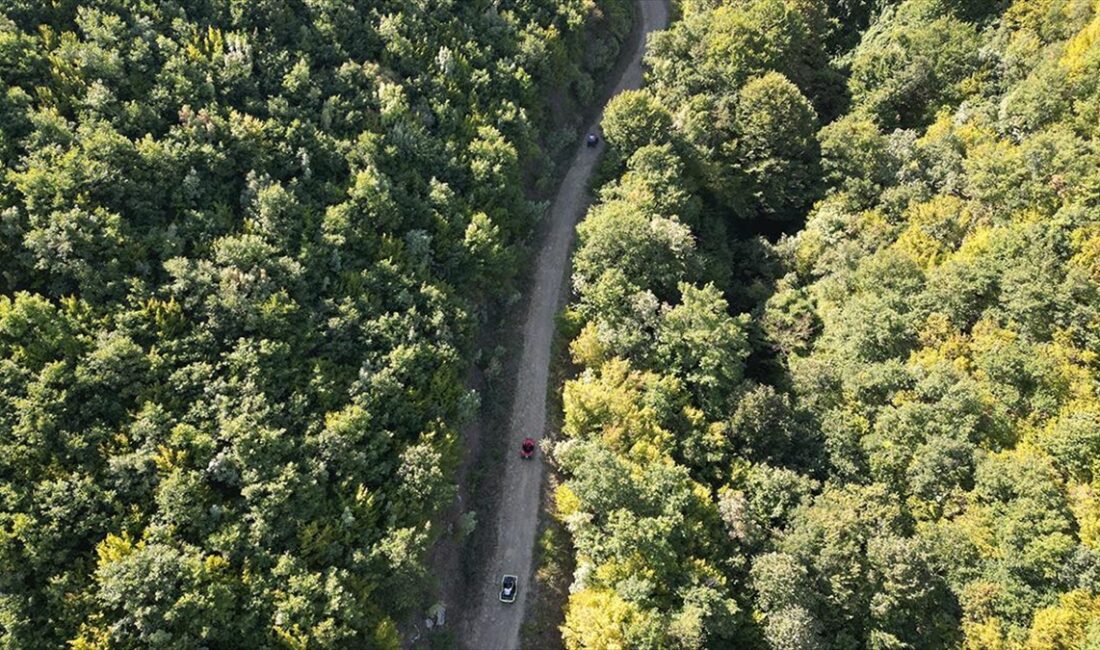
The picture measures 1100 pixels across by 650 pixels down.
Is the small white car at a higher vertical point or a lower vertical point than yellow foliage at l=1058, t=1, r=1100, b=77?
lower

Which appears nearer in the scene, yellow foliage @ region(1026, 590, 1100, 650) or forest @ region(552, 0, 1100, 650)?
yellow foliage @ region(1026, 590, 1100, 650)

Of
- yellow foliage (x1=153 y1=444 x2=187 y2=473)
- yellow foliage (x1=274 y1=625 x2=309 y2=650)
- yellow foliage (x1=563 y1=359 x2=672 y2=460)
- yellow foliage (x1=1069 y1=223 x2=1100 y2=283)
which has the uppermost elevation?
yellow foliage (x1=1069 y1=223 x2=1100 y2=283)

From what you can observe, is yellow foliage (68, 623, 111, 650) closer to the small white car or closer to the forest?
the small white car

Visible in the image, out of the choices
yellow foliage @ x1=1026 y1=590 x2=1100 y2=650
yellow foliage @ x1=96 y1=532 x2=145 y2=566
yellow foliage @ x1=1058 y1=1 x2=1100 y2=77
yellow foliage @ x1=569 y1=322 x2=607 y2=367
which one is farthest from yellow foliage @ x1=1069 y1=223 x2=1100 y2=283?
yellow foliage @ x1=96 y1=532 x2=145 y2=566

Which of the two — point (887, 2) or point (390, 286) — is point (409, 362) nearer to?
point (390, 286)

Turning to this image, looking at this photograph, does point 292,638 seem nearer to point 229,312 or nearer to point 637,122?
point 229,312

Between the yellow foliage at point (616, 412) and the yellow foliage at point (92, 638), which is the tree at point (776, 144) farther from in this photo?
the yellow foliage at point (92, 638)
